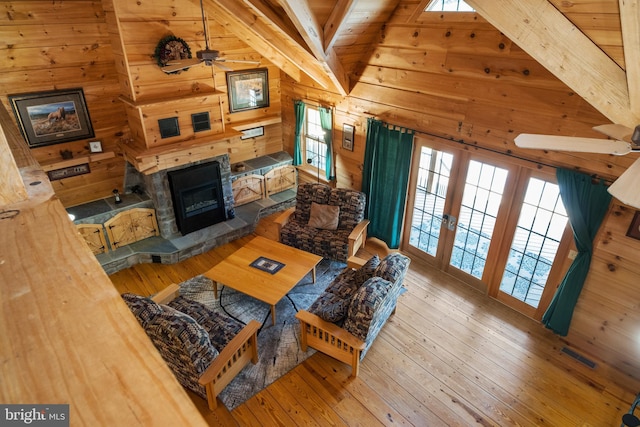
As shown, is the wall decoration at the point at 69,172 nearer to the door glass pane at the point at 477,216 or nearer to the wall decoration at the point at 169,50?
the wall decoration at the point at 169,50

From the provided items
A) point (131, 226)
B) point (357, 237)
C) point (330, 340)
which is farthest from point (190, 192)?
point (330, 340)

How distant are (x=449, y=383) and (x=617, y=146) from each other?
2.82m

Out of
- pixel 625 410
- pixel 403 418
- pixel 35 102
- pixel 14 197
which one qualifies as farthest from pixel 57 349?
pixel 35 102

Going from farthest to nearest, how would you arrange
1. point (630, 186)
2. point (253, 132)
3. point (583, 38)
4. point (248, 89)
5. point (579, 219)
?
1. point (253, 132)
2. point (248, 89)
3. point (579, 219)
4. point (583, 38)
5. point (630, 186)

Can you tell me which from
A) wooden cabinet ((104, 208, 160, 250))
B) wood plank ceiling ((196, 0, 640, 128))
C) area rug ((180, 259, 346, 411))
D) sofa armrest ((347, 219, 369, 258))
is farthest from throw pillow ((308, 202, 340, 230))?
wood plank ceiling ((196, 0, 640, 128))

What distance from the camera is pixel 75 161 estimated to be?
17.5 feet

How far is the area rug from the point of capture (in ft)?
12.4

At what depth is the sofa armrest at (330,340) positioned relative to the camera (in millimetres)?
3670

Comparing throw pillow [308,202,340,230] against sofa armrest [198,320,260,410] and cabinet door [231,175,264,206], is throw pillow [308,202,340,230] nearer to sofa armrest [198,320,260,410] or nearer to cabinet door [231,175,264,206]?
cabinet door [231,175,264,206]

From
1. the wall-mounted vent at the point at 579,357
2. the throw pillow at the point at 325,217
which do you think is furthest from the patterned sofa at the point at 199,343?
the wall-mounted vent at the point at 579,357

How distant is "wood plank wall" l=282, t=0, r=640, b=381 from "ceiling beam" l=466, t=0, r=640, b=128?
1139mm

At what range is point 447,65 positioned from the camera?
4.44m

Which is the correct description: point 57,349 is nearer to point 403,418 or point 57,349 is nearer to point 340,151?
point 403,418

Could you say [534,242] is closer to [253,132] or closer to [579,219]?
[579,219]
